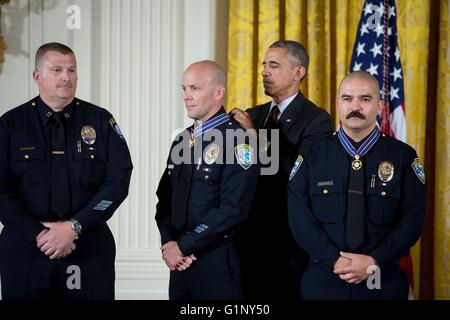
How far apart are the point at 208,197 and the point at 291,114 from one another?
0.78 meters

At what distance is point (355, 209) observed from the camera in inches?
126

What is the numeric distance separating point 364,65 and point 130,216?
6.24ft

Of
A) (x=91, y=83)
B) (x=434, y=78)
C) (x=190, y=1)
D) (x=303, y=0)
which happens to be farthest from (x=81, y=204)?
(x=434, y=78)

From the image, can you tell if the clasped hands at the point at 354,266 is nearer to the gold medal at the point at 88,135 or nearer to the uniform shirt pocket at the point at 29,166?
the gold medal at the point at 88,135

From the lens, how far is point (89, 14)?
502 centimetres

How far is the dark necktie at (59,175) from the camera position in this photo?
334 cm

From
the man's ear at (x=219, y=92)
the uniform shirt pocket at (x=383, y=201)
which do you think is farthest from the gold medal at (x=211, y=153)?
the uniform shirt pocket at (x=383, y=201)

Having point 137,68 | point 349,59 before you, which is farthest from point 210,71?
point 349,59

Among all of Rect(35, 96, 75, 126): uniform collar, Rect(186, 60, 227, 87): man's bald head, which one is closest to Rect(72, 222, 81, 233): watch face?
Rect(35, 96, 75, 126): uniform collar

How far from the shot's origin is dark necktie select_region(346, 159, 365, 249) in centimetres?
317

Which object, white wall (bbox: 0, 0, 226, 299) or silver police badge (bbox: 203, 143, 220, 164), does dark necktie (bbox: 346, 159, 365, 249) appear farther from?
white wall (bbox: 0, 0, 226, 299)

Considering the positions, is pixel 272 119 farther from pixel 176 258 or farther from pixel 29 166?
pixel 29 166
